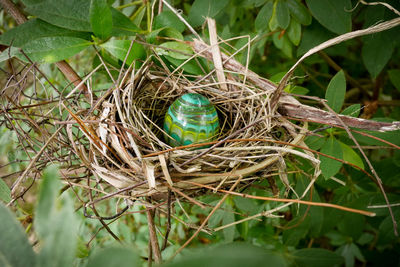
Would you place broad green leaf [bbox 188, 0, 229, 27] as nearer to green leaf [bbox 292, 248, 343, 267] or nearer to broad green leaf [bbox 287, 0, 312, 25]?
broad green leaf [bbox 287, 0, 312, 25]

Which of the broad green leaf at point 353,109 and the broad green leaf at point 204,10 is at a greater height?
the broad green leaf at point 204,10

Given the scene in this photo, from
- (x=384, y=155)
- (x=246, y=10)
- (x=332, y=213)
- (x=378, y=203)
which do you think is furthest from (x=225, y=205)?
(x=384, y=155)

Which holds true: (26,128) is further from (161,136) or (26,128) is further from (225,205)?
(225,205)

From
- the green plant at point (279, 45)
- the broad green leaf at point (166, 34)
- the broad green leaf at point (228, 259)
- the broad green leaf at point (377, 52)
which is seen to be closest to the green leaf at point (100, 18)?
the green plant at point (279, 45)

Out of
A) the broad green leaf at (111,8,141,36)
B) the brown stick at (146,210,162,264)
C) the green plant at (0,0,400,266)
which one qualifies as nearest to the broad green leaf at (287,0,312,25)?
the green plant at (0,0,400,266)

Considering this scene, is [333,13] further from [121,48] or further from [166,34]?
[121,48]

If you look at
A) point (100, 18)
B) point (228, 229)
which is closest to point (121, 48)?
point (100, 18)

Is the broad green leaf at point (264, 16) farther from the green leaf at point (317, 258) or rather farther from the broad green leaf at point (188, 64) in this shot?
the green leaf at point (317, 258)
